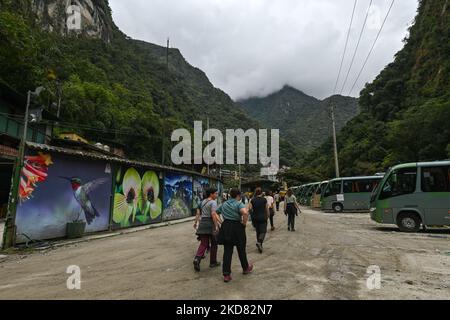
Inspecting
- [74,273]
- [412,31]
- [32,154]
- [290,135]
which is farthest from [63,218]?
[290,135]

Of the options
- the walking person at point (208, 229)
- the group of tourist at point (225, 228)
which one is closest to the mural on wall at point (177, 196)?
the group of tourist at point (225, 228)

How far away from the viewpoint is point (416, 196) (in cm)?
1123

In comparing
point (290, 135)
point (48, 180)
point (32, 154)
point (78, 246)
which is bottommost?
point (78, 246)

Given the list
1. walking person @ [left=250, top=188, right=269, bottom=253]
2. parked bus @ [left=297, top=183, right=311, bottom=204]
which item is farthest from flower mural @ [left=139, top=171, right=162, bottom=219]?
parked bus @ [left=297, top=183, right=311, bottom=204]

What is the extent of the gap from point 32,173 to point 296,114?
156157 mm

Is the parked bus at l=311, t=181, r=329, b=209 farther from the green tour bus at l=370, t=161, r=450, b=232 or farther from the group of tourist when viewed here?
the group of tourist

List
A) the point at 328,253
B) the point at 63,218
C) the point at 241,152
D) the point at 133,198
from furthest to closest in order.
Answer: the point at 241,152, the point at 133,198, the point at 63,218, the point at 328,253

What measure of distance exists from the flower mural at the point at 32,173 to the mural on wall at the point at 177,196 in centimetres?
875

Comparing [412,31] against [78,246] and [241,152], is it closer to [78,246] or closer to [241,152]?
[241,152]

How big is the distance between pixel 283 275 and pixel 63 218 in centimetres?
894

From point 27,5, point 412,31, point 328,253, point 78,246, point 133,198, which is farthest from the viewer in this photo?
point 412,31

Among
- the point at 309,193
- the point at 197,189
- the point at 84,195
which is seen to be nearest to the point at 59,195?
the point at 84,195

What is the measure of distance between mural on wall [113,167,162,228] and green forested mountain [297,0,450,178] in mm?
26433
